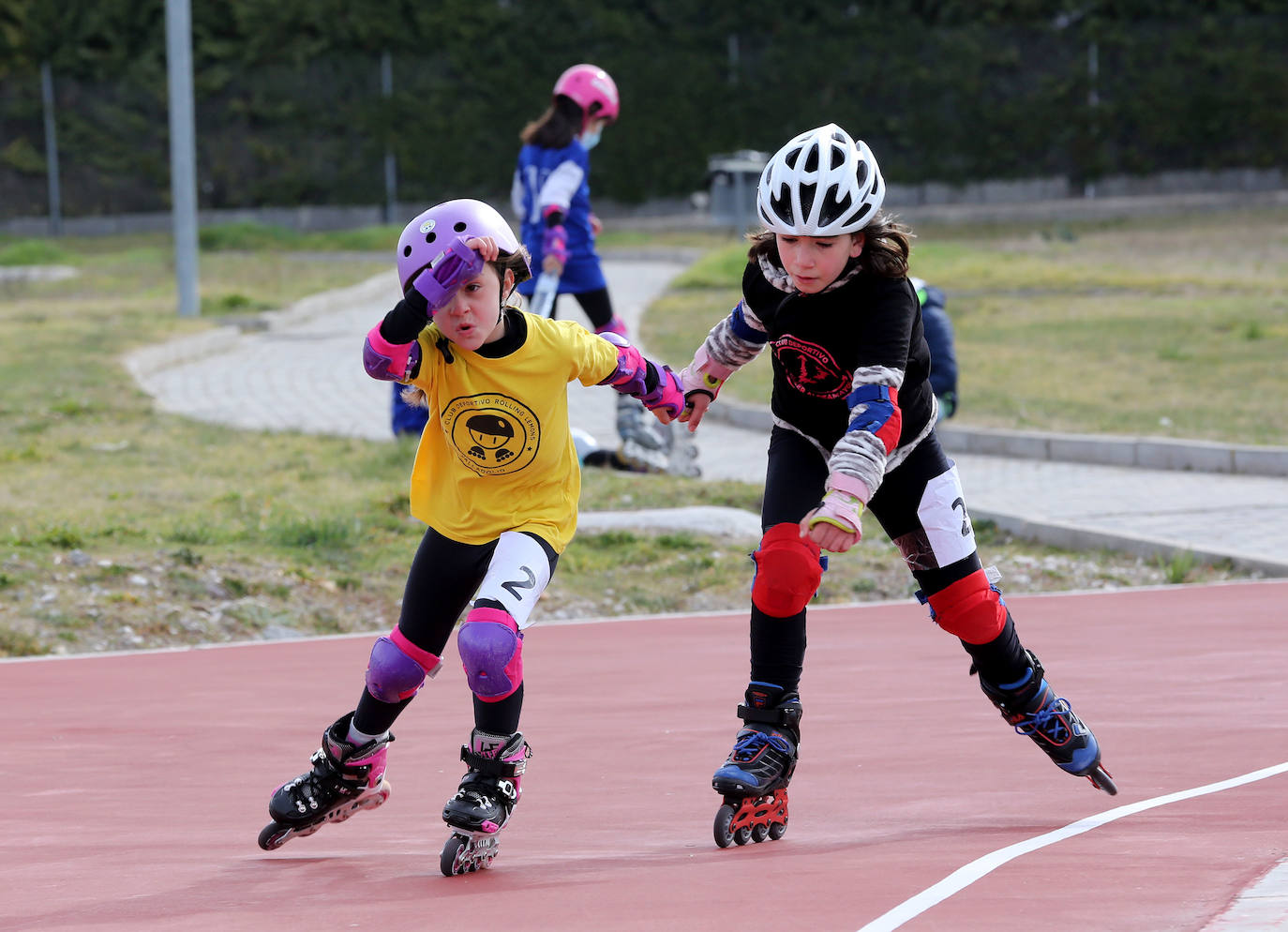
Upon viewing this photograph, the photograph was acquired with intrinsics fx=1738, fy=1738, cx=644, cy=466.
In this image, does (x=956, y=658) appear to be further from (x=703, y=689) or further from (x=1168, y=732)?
(x=1168, y=732)

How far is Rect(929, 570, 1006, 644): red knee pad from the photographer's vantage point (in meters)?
4.56

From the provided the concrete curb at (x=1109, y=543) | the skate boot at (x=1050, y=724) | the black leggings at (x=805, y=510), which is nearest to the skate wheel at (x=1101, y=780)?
the skate boot at (x=1050, y=724)

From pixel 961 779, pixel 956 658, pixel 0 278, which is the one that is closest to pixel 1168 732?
pixel 961 779

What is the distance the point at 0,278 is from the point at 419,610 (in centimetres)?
2612

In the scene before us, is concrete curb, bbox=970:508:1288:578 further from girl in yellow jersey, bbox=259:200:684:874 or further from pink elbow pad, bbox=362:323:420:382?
pink elbow pad, bbox=362:323:420:382

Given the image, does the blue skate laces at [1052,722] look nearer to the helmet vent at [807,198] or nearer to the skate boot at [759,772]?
the skate boot at [759,772]

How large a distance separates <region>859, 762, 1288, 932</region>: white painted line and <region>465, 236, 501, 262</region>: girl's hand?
184 cm

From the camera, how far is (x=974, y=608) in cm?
455

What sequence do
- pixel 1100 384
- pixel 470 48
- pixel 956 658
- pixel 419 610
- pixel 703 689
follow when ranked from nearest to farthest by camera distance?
1. pixel 419 610
2. pixel 703 689
3. pixel 956 658
4. pixel 1100 384
5. pixel 470 48

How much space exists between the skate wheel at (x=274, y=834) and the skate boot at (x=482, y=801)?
1.68 ft

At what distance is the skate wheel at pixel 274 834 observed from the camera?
173 inches

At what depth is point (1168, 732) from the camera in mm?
5531

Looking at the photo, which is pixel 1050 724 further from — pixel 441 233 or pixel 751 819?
→ pixel 441 233

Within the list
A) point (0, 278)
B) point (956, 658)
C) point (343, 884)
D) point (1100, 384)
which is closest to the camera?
point (343, 884)
